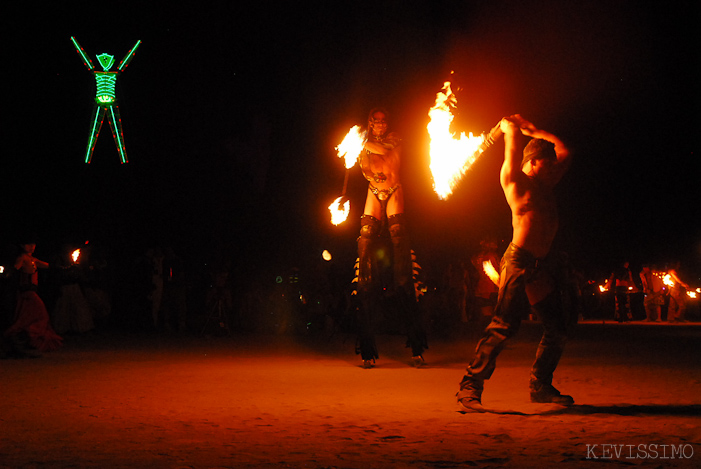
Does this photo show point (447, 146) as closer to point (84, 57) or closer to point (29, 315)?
point (29, 315)

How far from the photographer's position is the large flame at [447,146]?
6.81m

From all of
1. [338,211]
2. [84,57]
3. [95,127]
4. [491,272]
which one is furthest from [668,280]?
[84,57]

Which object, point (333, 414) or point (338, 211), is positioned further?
point (338, 211)

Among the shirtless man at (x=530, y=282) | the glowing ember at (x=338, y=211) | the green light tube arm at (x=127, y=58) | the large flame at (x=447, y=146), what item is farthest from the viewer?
the green light tube arm at (x=127, y=58)

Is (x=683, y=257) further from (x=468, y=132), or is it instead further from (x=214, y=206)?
(x=468, y=132)

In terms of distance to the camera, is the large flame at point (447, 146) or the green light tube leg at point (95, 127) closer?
the large flame at point (447, 146)

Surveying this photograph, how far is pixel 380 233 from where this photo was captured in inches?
390

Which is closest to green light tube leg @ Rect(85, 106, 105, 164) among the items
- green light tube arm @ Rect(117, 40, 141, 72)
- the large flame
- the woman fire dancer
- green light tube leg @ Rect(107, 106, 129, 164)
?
green light tube leg @ Rect(107, 106, 129, 164)

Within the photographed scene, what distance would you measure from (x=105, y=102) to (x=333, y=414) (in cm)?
2428

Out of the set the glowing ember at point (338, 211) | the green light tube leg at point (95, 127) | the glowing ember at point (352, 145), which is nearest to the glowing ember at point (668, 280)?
the glowing ember at point (338, 211)

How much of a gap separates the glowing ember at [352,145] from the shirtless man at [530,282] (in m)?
3.47

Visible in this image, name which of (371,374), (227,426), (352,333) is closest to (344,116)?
(352,333)

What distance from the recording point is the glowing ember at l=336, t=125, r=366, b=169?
31.1 ft

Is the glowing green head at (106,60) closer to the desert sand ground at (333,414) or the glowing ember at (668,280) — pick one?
the desert sand ground at (333,414)
